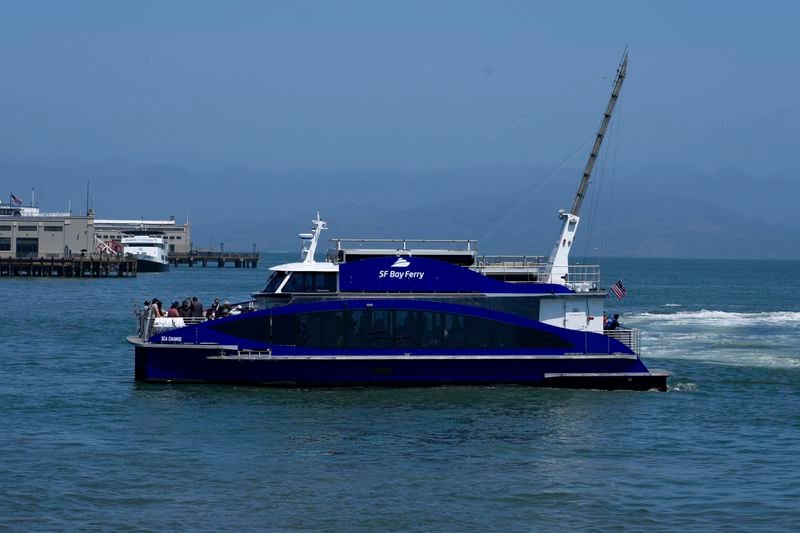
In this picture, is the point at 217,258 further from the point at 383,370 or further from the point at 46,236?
the point at 383,370

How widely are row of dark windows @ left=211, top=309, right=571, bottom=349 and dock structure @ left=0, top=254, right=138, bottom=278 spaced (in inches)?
3743

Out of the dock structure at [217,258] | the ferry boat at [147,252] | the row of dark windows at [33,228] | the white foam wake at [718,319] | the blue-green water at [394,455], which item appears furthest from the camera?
the dock structure at [217,258]

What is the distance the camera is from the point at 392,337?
115ft

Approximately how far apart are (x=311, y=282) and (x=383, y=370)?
127 inches

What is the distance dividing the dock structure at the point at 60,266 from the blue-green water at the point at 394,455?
84966 millimetres

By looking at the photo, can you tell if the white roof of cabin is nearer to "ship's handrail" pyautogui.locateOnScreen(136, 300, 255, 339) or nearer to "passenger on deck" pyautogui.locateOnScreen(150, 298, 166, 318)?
"ship's handrail" pyautogui.locateOnScreen(136, 300, 255, 339)

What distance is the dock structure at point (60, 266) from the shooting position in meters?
124

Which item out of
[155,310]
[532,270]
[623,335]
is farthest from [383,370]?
[623,335]

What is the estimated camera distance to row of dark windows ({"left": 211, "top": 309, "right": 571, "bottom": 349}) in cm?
3453

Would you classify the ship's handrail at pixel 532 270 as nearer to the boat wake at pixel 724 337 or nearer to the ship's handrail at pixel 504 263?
the ship's handrail at pixel 504 263

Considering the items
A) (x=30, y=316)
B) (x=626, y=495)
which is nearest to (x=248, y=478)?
(x=626, y=495)

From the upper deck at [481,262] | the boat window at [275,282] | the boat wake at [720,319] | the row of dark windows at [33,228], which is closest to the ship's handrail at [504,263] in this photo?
the upper deck at [481,262]

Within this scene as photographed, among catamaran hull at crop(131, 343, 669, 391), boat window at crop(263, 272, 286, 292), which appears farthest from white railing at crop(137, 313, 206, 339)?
boat window at crop(263, 272, 286, 292)

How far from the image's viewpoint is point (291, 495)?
2269cm
